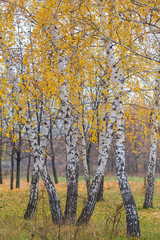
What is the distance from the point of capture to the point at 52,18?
303 inches

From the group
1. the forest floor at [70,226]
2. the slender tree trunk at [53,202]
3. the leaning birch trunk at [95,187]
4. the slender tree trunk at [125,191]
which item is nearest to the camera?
the forest floor at [70,226]

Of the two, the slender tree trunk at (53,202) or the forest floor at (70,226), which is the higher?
the slender tree trunk at (53,202)

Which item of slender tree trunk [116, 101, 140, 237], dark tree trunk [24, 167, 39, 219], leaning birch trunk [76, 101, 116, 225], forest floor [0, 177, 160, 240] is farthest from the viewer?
dark tree trunk [24, 167, 39, 219]

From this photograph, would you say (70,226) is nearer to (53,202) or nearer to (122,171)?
(53,202)

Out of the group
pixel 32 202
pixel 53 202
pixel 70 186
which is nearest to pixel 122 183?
pixel 70 186

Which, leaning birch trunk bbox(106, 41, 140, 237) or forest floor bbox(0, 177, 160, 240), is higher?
leaning birch trunk bbox(106, 41, 140, 237)

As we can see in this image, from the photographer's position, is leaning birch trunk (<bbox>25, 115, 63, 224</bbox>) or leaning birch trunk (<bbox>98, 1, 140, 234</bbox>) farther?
leaning birch trunk (<bbox>25, 115, 63, 224</bbox>)

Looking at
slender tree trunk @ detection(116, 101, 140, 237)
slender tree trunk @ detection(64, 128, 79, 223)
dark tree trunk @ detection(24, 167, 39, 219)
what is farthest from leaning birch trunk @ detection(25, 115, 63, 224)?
slender tree trunk @ detection(116, 101, 140, 237)

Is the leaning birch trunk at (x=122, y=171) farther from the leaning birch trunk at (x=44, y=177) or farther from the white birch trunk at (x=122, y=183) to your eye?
the leaning birch trunk at (x=44, y=177)

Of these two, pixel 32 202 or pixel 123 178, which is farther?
pixel 32 202

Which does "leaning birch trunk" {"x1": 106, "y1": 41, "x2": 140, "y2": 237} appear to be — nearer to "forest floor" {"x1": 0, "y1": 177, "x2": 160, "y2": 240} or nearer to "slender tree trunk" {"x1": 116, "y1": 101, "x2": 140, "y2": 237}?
"slender tree trunk" {"x1": 116, "y1": 101, "x2": 140, "y2": 237}

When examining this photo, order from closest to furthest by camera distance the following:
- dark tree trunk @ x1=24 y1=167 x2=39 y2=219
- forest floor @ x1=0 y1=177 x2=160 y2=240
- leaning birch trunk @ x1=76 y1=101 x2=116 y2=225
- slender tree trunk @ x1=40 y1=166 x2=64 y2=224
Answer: forest floor @ x1=0 y1=177 x2=160 y2=240 → leaning birch trunk @ x1=76 y1=101 x2=116 y2=225 → slender tree trunk @ x1=40 y1=166 x2=64 y2=224 → dark tree trunk @ x1=24 y1=167 x2=39 y2=219

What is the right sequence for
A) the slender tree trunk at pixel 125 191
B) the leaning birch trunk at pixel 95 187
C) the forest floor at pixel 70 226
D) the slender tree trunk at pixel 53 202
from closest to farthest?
the forest floor at pixel 70 226 → the slender tree trunk at pixel 125 191 → the leaning birch trunk at pixel 95 187 → the slender tree trunk at pixel 53 202

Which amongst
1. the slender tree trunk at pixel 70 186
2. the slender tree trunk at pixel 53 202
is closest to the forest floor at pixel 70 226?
the slender tree trunk at pixel 53 202
